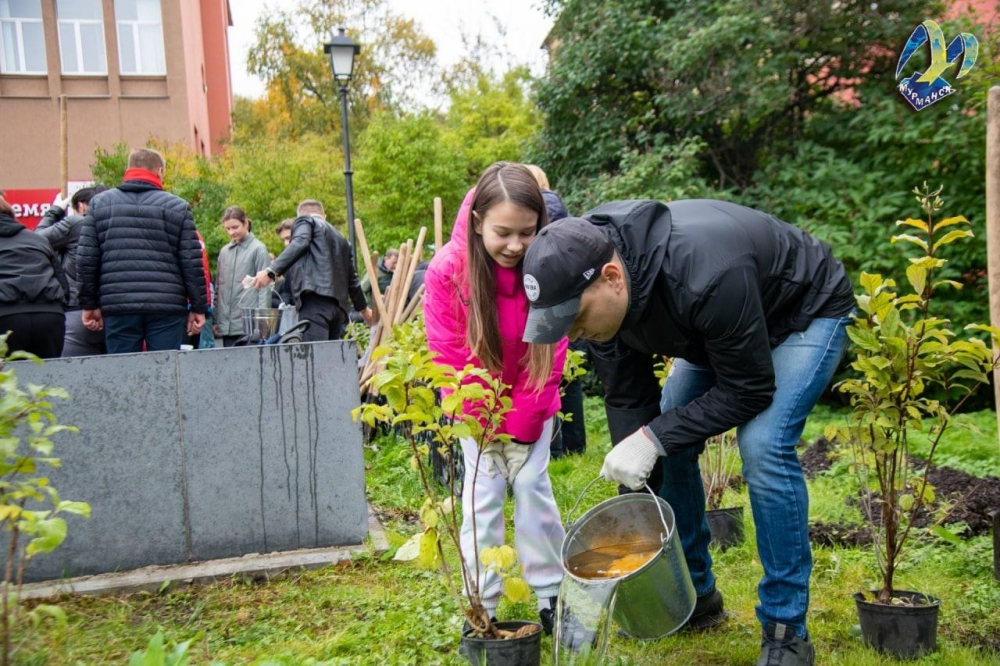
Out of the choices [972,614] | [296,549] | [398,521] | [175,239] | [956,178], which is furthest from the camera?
[956,178]

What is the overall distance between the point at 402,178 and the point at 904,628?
57.7ft

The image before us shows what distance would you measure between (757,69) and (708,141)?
123cm

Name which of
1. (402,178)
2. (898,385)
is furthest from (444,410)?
(402,178)

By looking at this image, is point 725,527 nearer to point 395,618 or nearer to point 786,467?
point 786,467

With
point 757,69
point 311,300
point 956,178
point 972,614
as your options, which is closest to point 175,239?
point 311,300

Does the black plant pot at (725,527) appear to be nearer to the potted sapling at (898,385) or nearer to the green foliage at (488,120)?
the potted sapling at (898,385)

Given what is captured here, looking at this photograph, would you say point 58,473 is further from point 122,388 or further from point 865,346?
point 865,346

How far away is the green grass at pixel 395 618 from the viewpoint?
2922mm

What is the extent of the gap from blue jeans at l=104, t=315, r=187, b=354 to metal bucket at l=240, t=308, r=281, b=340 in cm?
96

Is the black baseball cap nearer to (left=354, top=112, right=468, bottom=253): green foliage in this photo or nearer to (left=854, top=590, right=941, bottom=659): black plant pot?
(left=854, top=590, right=941, bottom=659): black plant pot

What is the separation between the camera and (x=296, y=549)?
3977 mm

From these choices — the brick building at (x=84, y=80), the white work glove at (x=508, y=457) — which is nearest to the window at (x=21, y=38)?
the brick building at (x=84, y=80)

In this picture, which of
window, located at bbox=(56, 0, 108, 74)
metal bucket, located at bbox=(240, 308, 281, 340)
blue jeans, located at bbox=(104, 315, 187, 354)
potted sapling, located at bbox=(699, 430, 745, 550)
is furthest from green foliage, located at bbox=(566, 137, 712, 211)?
window, located at bbox=(56, 0, 108, 74)

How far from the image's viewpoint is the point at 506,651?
2.58 metres
